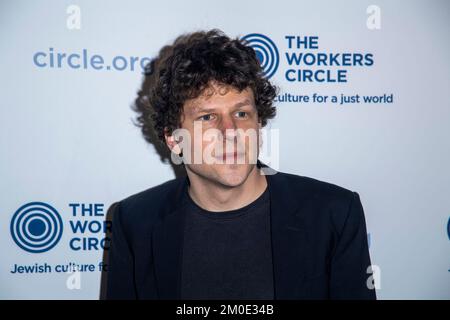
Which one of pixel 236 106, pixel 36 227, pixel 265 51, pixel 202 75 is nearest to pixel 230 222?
pixel 236 106

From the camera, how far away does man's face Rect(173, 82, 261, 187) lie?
4.89 ft

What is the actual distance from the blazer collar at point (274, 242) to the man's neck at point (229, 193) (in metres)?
0.06

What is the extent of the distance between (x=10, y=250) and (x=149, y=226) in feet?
3.09

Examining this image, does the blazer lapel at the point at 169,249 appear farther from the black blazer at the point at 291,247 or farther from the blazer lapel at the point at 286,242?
the blazer lapel at the point at 286,242

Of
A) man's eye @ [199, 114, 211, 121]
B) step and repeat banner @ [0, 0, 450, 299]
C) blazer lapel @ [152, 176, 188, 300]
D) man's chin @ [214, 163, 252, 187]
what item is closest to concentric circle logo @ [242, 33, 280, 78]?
step and repeat banner @ [0, 0, 450, 299]

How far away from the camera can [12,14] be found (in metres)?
1.95

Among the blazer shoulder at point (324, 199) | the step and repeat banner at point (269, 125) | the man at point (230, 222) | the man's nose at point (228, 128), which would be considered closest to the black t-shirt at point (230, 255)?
the man at point (230, 222)

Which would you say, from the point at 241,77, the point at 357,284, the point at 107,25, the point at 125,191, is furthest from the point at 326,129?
the point at 107,25

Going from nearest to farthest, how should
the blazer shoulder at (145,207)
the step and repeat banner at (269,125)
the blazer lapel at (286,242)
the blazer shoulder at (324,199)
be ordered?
1. the blazer lapel at (286,242)
2. the blazer shoulder at (324,199)
3. the blazer shoulder at (145,207)
4. the step and repeat banner at (269,125)

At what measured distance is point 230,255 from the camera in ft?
5.02

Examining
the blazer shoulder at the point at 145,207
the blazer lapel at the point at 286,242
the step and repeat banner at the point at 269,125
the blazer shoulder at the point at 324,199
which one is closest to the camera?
the blazer lapel at the point at 286,242

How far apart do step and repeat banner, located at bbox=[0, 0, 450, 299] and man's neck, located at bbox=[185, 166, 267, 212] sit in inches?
18.2

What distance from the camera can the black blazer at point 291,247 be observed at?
1.50 m

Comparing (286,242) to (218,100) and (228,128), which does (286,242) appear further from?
(218,100)
